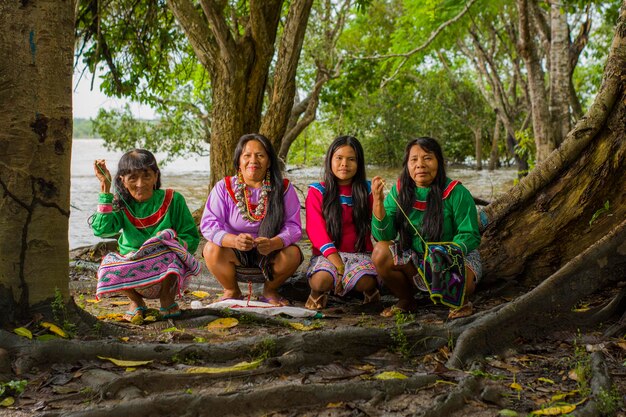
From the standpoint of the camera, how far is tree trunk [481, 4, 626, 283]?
186 inches

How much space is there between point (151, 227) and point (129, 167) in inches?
17.8

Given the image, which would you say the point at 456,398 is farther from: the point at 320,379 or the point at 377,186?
the point at 377,186

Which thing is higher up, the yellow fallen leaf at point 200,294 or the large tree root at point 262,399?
the large tree root at point 262,399

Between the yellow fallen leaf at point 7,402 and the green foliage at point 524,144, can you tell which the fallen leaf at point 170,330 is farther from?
the green foliage at point 524,144

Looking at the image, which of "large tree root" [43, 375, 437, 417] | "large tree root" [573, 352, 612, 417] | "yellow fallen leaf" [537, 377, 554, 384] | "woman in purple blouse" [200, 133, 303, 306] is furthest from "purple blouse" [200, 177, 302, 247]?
"large tree root" [573, 352, 612, 417]

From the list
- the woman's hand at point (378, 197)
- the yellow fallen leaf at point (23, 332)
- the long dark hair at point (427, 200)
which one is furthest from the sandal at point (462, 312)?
the yellow fallen leaf at point (23, 332)

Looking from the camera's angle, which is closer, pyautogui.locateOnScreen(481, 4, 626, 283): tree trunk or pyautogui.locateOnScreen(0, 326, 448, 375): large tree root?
pyautogui.locateOnScreen(0, 326, 448, 375): large tree root

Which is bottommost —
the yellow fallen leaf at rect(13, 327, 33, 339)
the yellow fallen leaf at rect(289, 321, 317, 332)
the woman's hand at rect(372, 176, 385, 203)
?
the yellow fallen leaf at rect(289, 321, 317, 332)

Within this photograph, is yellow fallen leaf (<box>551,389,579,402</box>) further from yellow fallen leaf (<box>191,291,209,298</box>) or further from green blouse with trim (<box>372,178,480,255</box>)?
yellow fallen leaf (<box>191,291,209,298</box>)

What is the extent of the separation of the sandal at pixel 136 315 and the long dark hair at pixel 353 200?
5.01 feet

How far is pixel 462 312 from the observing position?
14.9 ft

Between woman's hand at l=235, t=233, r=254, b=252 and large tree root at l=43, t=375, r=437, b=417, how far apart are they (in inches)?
74.4

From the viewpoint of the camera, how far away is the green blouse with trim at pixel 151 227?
4.60 meters

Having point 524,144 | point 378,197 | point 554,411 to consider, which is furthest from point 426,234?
point 524,144
